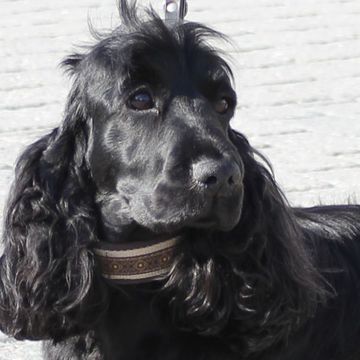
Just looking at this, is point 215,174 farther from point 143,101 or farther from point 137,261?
point 137,261

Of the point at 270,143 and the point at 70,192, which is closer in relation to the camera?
the point at 70,192

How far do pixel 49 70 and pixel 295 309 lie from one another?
4.27 metres

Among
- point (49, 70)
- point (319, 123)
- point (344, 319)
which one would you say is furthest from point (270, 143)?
point (344, 319)

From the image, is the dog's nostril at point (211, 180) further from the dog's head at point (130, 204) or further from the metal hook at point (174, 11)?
the metal hook at point (174, 11)

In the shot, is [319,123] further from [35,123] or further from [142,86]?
[142,86]

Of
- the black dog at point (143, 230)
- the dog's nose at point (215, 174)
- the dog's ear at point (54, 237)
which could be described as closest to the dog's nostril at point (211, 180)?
the dog's nose at point (215, 174)

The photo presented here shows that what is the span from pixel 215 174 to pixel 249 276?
480 millimetres

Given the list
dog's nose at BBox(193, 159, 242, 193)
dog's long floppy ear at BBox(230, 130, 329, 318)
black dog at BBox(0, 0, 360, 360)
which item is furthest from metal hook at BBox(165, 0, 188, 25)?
dog's nose at BBox(193, 159, 242, 193)

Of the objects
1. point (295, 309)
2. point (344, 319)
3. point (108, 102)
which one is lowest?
point (344, 319)

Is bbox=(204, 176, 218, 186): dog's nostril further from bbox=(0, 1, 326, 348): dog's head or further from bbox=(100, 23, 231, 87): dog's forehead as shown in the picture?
bbox=(100, 23, 231, 87): dog's forehead

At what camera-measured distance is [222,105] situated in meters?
3.74

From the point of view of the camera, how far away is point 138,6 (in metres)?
3.90

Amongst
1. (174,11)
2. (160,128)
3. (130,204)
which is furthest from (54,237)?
(174,11)

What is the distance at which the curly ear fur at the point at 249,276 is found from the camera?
12.3 feet
